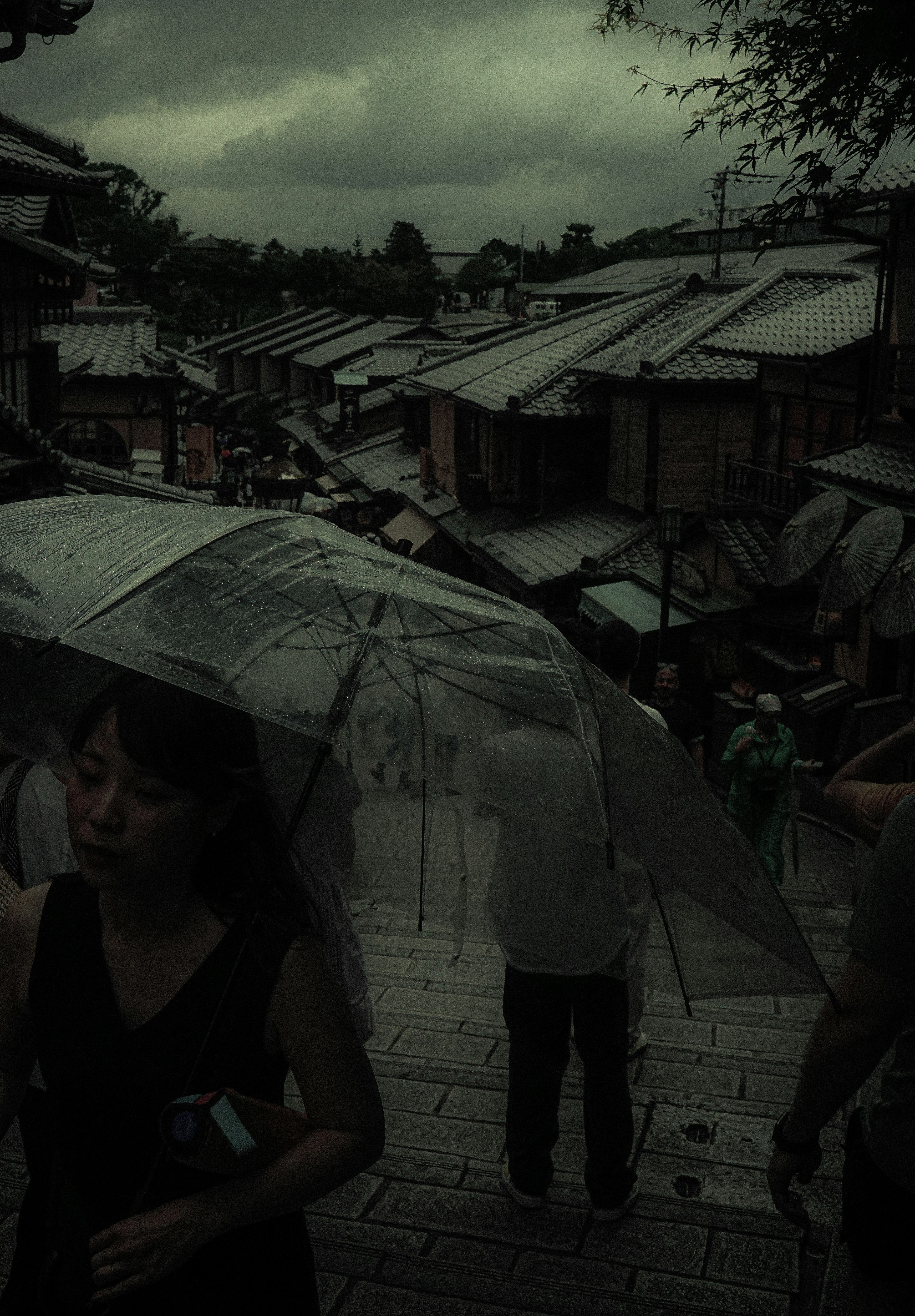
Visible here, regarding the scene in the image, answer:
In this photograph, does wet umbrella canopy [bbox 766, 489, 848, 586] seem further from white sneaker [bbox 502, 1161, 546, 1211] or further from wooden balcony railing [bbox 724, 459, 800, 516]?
white sneaker [bbox 502, 1161, 546, 1211]

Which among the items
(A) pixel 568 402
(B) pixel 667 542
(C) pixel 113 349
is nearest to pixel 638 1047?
(B) pixel 667 542

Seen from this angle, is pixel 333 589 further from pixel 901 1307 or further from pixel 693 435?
pixel 693 435

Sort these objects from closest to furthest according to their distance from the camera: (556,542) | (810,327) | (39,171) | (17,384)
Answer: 1. (39,171)
2. (17,384)
3. (810,327)
4. (556,542)

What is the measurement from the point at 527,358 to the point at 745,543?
1099cm

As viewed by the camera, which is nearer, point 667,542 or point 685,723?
point 685,723

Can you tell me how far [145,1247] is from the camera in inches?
78.8

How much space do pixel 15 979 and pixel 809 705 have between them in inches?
592

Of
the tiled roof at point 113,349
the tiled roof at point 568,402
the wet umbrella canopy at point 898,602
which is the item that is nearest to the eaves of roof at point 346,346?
the tiled roof at point 113,349

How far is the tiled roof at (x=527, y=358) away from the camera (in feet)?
84.1

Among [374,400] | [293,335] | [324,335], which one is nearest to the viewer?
[374,400]

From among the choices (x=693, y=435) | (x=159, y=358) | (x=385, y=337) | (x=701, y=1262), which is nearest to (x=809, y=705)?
(x=693, y=435)

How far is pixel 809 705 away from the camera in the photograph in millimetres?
16234

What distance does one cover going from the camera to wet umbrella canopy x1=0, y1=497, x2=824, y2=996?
264cm

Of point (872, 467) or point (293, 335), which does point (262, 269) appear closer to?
point (293, 335)
